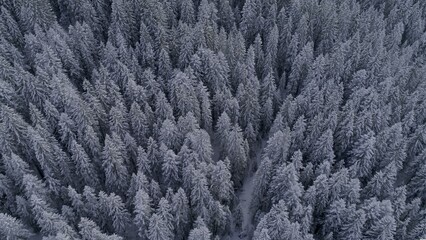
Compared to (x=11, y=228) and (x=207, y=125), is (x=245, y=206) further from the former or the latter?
(x=11, y=228)

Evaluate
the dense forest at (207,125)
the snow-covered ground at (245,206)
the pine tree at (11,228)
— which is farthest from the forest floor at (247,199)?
the pine tree at (11,228)

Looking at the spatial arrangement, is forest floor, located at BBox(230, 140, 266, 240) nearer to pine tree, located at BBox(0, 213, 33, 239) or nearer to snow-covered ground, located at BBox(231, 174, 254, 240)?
snow-covered ground, located at BBox(231, 174, 254, 240)

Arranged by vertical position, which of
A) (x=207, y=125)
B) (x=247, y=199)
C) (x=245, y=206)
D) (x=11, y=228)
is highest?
(x=207, y=125)

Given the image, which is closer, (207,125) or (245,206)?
(245,206)

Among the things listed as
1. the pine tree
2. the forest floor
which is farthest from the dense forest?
the forest floor

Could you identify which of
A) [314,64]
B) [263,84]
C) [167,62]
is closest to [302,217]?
[263,84]

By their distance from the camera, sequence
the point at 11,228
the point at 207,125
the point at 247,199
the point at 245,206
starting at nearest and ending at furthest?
1. the point at 11,228
2. the point at 245,206
3. the point at 247,199
4. the point at 207,125

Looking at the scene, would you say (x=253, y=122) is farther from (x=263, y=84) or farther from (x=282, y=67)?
(x=282, y=67)

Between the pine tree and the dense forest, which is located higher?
the dense forest

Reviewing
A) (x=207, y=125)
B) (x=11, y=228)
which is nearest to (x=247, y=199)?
(x=207, y=125)
